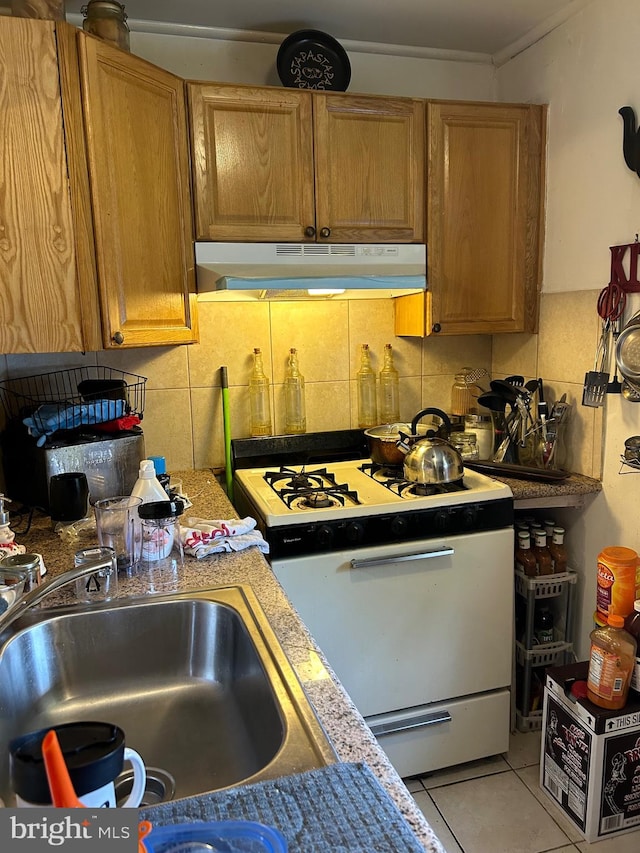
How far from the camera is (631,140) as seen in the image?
1.78m

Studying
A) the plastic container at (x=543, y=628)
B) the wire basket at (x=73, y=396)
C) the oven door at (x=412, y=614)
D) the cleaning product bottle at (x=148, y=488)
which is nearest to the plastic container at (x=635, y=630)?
the oven door at (x=412, y=614)

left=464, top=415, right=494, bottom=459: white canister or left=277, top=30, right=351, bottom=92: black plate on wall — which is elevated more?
left=277, top=30, right=351, bottom=92: black plate on wall

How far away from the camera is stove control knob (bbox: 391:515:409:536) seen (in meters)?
1.79

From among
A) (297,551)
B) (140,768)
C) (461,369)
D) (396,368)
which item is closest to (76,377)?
(297,551)

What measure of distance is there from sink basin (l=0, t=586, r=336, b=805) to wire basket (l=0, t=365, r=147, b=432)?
69 centimetres

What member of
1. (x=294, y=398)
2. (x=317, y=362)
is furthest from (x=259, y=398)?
(x=317, y=362)

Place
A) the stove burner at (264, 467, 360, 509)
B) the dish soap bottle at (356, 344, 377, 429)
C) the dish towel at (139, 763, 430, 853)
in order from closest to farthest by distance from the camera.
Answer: the dish towel at (139, 763, 430, 853) < the stove burner at (264, 467, 360, 509) < the dish soap bottle at (356, 344, 377, 429)

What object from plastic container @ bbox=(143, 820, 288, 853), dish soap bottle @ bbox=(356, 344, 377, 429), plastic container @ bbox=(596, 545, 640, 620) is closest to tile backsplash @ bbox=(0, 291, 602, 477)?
dish soap bottle @ bbox=(356, 344, 377, 429)

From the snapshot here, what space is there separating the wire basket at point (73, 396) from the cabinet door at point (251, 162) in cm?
59

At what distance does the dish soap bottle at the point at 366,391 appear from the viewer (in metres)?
2.46

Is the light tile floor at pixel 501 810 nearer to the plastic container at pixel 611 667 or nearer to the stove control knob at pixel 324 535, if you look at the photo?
the plastic container at pixel 611 667

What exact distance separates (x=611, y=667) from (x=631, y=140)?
1.50 meters

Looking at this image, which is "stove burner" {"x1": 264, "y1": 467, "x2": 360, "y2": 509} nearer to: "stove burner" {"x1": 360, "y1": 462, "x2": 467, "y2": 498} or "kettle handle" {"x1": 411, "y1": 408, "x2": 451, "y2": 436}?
"stove burner" {"x1": 360, "y1": 462, "x2": 467, "y2": 498}

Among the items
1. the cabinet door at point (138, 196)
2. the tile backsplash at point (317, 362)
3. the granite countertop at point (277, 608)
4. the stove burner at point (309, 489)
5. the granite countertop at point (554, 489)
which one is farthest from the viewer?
the tile backsplash at point (317, 362)
